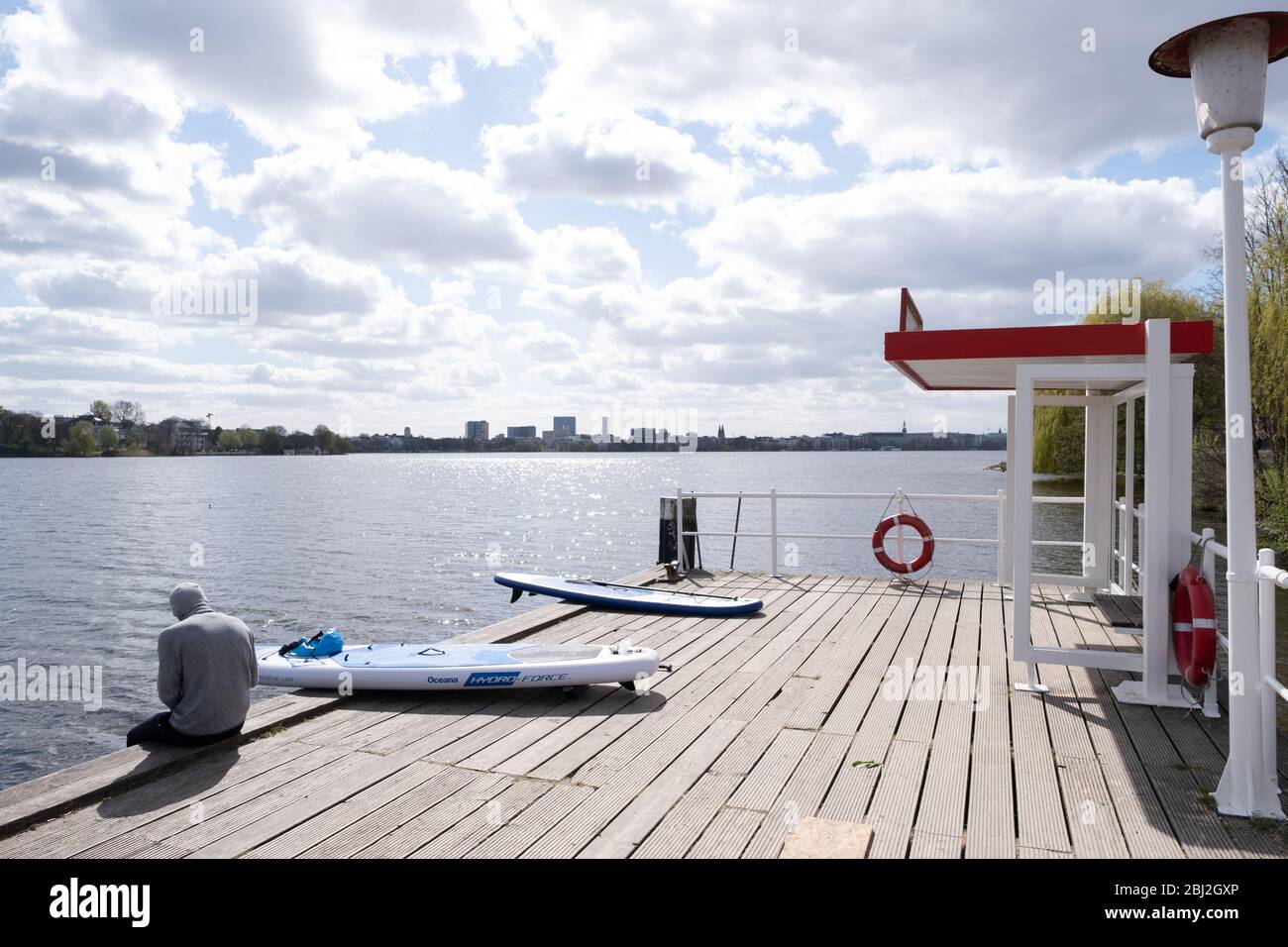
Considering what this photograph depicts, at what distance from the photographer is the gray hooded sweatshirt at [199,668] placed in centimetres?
429

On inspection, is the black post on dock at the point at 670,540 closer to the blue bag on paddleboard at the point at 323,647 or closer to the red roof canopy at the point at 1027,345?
the red roof canopy at the point at 1027,345

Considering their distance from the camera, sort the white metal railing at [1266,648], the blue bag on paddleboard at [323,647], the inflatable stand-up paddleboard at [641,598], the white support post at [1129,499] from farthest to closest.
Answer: the inflatable stand-up paddleboard at [641,598], the white support post at [1129,499], the blue bag on paddleboard at [323,647], the white metal railing at [1266,648]

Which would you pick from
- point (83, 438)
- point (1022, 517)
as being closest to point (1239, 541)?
point (1022, 517)

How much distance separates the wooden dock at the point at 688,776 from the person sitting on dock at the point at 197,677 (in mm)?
134

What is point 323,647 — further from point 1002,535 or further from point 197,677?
Result: point 1002,535

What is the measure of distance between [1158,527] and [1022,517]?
74cm

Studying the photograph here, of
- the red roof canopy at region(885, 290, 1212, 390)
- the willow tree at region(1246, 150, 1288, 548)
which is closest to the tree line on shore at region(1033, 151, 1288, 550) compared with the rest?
the willow tree at region(1246, 150, 1288, 548)

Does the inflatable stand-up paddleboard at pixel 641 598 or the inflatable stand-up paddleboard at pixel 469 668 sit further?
the inflatable stand-up paddleboard at pixel 641 598

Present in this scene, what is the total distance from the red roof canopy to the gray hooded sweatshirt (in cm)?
469

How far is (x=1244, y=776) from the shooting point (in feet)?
11.9

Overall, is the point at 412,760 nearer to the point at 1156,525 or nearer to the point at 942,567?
the point at 1156,525

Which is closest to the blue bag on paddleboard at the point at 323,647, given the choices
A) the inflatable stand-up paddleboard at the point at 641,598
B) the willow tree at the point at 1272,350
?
the inflatable stand-up paddleboard at the point at 641,598

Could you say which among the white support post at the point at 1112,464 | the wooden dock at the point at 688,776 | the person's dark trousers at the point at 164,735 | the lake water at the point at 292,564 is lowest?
the lake water at the point at 292,564
